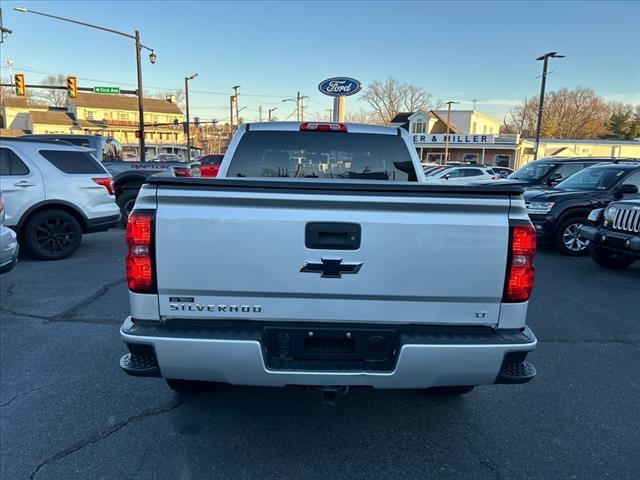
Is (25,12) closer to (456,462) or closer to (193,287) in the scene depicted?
(193,287)

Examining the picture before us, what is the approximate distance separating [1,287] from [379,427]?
5677 millimetres

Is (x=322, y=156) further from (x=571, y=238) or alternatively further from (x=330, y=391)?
(x=571, y=238)

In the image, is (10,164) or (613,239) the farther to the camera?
(10,164)

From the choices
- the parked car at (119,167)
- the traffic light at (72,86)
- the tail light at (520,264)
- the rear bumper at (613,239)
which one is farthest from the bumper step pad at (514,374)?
the traffic light at (72,86)

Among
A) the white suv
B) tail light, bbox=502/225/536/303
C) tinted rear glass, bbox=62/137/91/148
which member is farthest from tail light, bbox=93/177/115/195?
tail light, bbox=502/225/536/303

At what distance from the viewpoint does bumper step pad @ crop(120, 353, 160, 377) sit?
2.28 meters

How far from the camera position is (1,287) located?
19.4 ft

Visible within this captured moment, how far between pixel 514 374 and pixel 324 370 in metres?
1.03

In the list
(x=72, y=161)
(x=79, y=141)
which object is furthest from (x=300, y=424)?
(x=79, y=141)

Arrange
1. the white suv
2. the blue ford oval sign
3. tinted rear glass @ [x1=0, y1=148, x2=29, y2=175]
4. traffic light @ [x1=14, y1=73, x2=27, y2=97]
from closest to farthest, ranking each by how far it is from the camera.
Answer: tinted rear glass @ [x1=0, y1=148, x2=29, y2=175] → the white suv → the blue ford oval sign → traffic light @ [x1=14, y1=73, x2=27, y2=97]

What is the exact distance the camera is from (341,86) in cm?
816

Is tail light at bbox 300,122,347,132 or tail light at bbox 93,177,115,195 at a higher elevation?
tail light at bbox 300,122,347,132

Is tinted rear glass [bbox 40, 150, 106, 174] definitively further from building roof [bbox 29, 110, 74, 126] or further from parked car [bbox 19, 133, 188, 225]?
building roof [bbox 29, 110, 74, 126]

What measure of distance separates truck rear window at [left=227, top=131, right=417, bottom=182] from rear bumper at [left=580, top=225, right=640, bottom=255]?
179 inches
